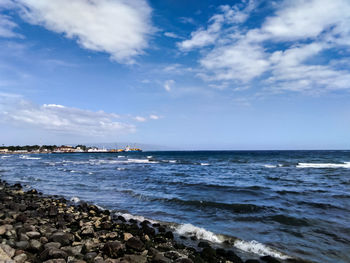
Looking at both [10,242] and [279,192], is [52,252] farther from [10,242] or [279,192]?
[279,192]

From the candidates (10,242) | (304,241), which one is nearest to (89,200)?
(10,242)

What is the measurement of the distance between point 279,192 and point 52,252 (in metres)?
13.8

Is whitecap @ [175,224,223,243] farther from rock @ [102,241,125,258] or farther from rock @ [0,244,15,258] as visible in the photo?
rock @ [0,244,15,258]

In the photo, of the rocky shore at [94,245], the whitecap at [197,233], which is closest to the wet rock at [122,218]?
the rocky shore at [94,245]

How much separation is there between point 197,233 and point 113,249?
3.11 metres

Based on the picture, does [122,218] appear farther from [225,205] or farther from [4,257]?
[225,205]

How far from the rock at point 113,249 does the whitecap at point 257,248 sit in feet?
11.1

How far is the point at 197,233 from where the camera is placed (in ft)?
25.5

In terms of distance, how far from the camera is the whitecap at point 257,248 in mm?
6441

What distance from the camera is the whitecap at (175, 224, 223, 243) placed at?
7484 mm

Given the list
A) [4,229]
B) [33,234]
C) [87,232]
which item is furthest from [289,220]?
[4,229]

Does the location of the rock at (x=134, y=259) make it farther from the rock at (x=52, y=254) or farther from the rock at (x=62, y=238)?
the rock at (x=62, y=238)

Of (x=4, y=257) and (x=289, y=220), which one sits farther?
(x=289, y=220)

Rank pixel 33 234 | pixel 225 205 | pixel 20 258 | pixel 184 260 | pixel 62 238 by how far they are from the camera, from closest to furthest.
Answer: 1. pixel 20 258
2. pixel 184 260
3. pixel 62 238
4. pixel 33 234
5. pixel 225 205
